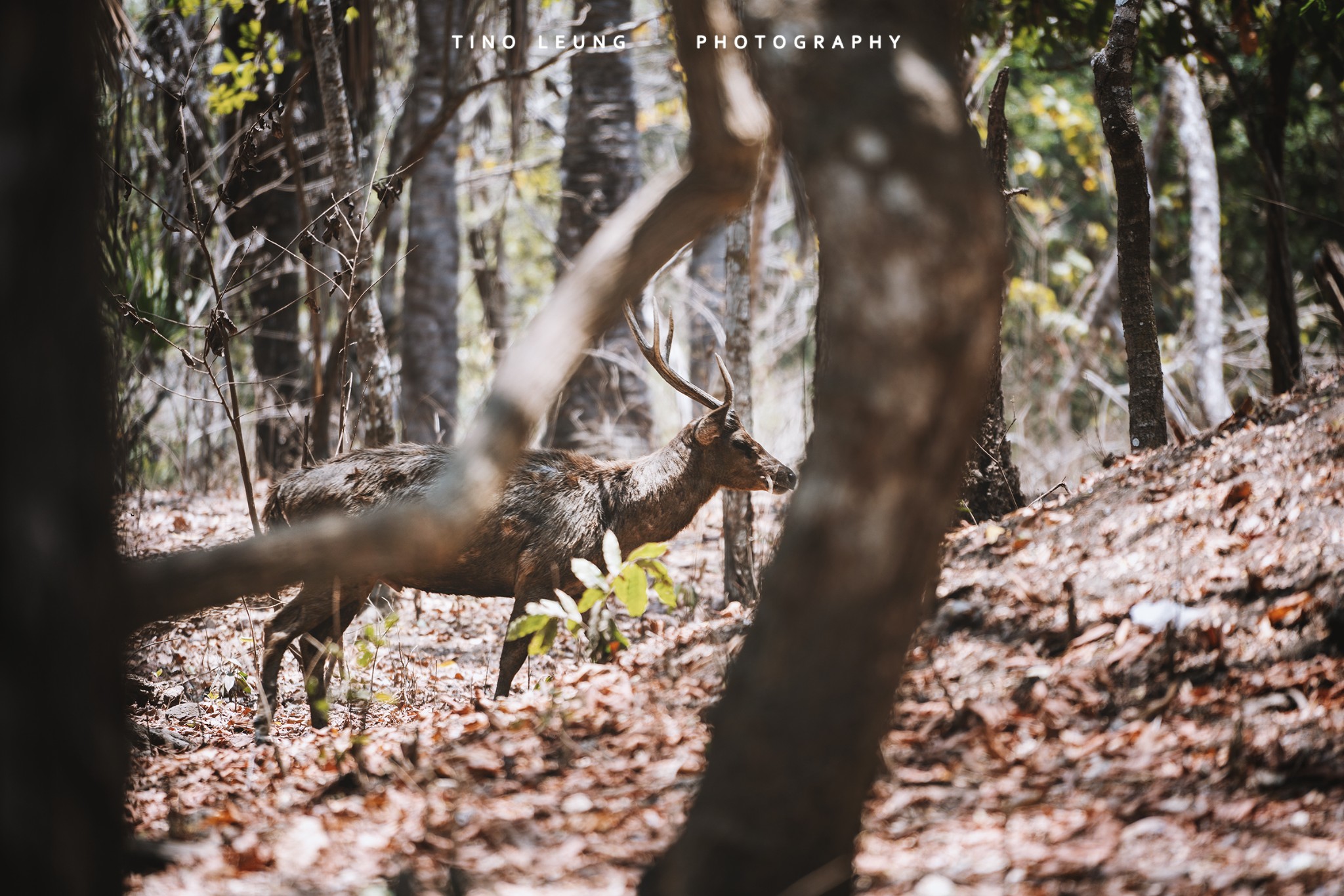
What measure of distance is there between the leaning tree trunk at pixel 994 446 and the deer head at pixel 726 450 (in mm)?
1415

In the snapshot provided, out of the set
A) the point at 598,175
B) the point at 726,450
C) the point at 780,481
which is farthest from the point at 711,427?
the point at 598,175

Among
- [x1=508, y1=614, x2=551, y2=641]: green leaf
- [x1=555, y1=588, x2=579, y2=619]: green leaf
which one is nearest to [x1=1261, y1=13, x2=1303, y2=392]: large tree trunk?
[x1=555, y1=588, x2=579, y2=619]: green leaf

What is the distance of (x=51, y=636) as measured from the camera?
7.23ft

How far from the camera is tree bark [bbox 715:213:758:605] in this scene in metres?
7.93

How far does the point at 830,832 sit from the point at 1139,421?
177 inches

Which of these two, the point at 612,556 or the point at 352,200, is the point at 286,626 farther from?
the point at 352,200

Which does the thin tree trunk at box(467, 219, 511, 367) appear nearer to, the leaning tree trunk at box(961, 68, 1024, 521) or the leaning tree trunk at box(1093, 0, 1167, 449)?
the leaning tree trunk at box(961, 68, 1024, 521)

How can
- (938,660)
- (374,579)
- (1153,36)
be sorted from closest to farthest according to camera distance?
(938,660), (374,579), (1153,36)

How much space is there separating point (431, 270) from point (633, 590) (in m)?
8.48

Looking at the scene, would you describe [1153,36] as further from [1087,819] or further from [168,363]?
[168,363]

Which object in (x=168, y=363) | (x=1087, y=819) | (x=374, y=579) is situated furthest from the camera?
(x=168, y=363)

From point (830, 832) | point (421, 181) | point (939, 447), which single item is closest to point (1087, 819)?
point (830, 832)

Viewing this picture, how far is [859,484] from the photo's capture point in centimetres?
253

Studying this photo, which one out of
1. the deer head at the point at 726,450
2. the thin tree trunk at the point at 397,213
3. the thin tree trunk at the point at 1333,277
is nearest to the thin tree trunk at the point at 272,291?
the thin tree trunk at the point at 397,213
